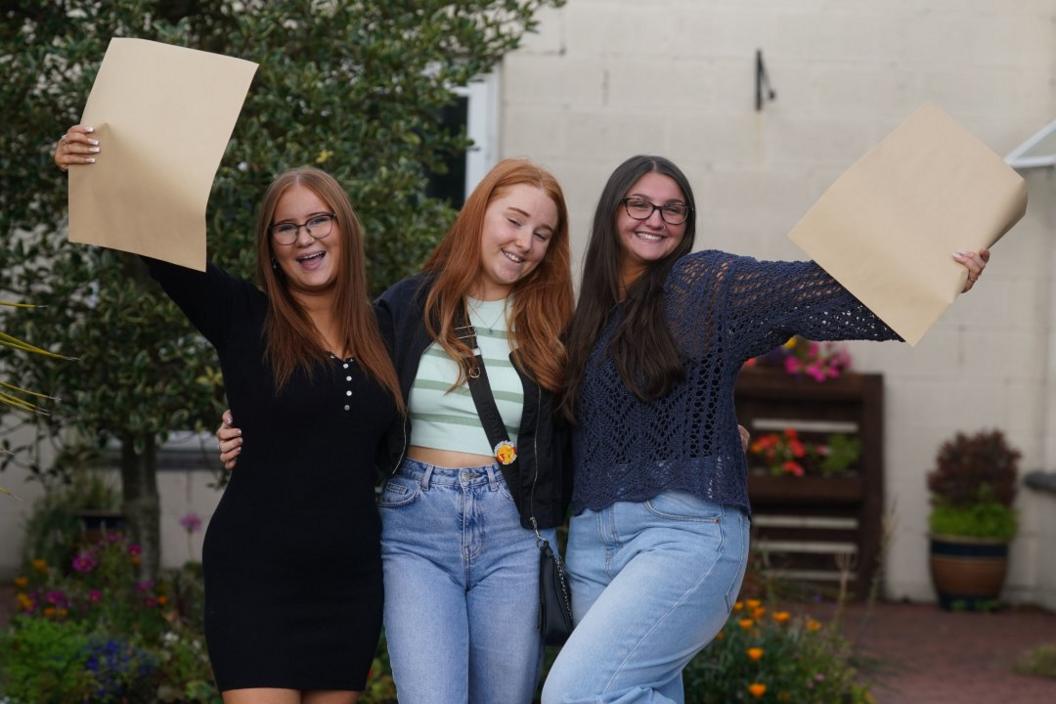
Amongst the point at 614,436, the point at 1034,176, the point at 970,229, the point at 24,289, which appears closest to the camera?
the point at 970,229

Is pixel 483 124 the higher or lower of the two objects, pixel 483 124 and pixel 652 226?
the higher

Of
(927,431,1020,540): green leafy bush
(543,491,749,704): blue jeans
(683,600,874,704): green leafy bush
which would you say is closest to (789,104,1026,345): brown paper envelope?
(543,491,749,704): blue jeans

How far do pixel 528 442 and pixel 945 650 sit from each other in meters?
4.36

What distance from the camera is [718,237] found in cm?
809

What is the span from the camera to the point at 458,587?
3.40 meters

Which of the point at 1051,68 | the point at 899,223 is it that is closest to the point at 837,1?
the point at 1051,68

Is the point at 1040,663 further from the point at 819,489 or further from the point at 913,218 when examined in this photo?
the point at 913,218

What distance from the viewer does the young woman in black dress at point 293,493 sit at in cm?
326

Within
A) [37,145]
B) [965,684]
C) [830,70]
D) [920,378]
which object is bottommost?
[965,684]

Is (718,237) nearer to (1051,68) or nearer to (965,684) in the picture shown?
(1051,68)

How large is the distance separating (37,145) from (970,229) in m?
3.42

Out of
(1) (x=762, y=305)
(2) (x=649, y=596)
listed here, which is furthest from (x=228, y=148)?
(2) (x=649, y=596)

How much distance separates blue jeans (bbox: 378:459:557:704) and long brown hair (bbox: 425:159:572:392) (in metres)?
0.28

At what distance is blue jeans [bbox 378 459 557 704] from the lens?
330cm
